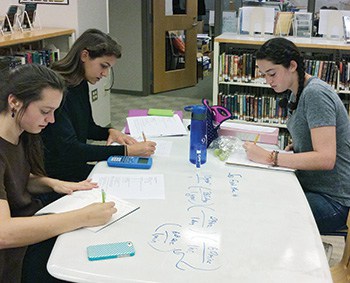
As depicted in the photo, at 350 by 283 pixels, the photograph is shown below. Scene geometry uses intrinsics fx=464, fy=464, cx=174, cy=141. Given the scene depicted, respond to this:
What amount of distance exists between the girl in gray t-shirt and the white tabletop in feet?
0.71

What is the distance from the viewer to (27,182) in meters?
1.80

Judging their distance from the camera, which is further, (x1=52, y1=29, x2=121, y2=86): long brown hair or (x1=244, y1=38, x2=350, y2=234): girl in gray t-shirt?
(x1=52, y1=29, x2=121, y2=86): long brown hair

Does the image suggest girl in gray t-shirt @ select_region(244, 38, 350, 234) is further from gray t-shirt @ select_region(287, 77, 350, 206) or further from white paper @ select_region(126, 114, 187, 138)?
white paper @ select_region(126, 114, 187, 138)

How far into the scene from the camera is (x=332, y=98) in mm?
1996

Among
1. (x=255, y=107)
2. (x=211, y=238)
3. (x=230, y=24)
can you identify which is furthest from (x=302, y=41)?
(x=211, y=238)

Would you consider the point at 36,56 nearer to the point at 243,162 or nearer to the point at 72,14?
the point at 72,14

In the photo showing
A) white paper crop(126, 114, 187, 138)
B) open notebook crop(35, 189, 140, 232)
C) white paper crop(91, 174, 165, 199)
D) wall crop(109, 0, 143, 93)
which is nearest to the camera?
open notebook crop(35, 189, 140, 232)

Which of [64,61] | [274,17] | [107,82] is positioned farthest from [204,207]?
[107,82]

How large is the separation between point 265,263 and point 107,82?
12.9 ft

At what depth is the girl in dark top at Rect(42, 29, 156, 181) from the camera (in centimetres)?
212

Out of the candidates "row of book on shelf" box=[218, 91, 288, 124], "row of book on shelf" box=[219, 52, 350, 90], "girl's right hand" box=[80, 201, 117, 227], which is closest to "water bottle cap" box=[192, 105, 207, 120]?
"girl's right hand" box=[80, 201, 117, 227]

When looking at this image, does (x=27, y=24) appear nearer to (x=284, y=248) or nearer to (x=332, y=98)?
(x=332, y=98)

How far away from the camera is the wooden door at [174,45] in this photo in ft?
20.7

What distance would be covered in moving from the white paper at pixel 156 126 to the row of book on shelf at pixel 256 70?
164 cm
